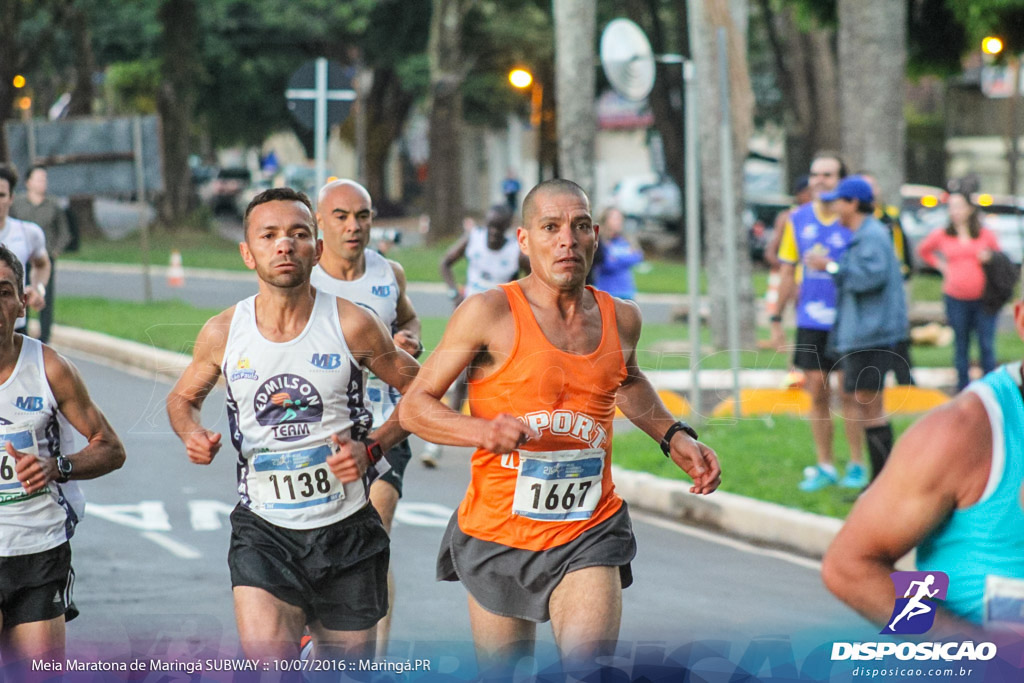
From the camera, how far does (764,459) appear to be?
408 inches

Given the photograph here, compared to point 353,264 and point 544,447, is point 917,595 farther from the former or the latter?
point 353,264

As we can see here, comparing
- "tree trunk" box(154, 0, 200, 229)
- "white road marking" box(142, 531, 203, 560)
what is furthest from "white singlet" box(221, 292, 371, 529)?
"tree trunk" box(154, 0, 200, 229)

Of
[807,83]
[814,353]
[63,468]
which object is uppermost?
[807,83]

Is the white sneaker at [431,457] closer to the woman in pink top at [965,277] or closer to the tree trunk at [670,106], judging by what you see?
the woman in pink top at [965,277]

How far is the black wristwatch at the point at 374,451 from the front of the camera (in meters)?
4.42

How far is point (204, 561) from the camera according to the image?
25.9 feet

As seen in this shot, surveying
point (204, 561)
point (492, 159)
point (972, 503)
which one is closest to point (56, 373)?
point (972, 503)

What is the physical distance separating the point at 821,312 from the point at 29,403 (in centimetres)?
602

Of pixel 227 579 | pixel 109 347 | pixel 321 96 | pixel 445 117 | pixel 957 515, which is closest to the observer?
pixel 957 515

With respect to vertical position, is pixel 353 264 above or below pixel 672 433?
above

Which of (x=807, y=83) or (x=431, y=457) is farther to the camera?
(x=807, y=83)

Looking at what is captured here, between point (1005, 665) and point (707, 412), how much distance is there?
32.0 feet

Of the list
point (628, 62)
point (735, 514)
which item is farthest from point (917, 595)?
point (628, 62)

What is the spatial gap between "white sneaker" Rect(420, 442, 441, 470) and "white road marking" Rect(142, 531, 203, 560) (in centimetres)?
250
